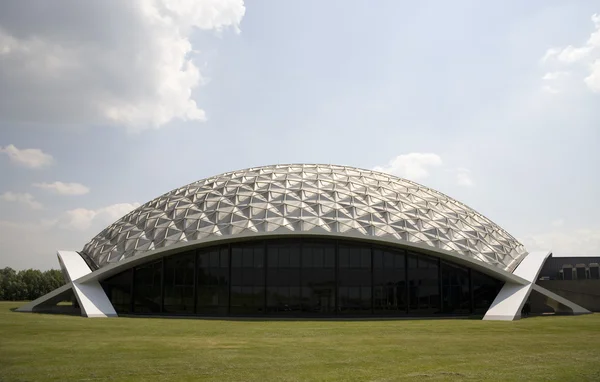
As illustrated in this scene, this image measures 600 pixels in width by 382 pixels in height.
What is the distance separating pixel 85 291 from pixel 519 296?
3257 centimetres

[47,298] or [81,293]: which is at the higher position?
[81,293]

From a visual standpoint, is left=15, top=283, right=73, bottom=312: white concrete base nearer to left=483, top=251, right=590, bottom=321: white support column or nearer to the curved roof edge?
the curved roof edge

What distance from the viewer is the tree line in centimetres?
8062

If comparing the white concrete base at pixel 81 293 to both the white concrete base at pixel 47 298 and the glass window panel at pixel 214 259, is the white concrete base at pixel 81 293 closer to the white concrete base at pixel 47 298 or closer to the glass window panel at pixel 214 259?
the white concrete base at pixel 47 298

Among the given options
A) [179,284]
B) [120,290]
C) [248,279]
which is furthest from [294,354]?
[120,290]

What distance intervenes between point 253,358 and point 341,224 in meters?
23.6

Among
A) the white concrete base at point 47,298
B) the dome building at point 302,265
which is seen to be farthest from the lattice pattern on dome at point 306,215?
the white concrete base at point 47,298

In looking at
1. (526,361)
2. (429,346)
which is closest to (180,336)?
(429,346)

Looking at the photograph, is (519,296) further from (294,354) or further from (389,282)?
(294,354)

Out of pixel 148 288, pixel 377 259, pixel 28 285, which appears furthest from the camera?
pixel 28 285

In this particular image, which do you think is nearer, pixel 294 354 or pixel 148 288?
pixel 294 354

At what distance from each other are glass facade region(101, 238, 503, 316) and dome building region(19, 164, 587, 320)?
3.1 inches

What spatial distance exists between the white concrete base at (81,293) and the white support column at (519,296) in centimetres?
2768

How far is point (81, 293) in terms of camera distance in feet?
123
